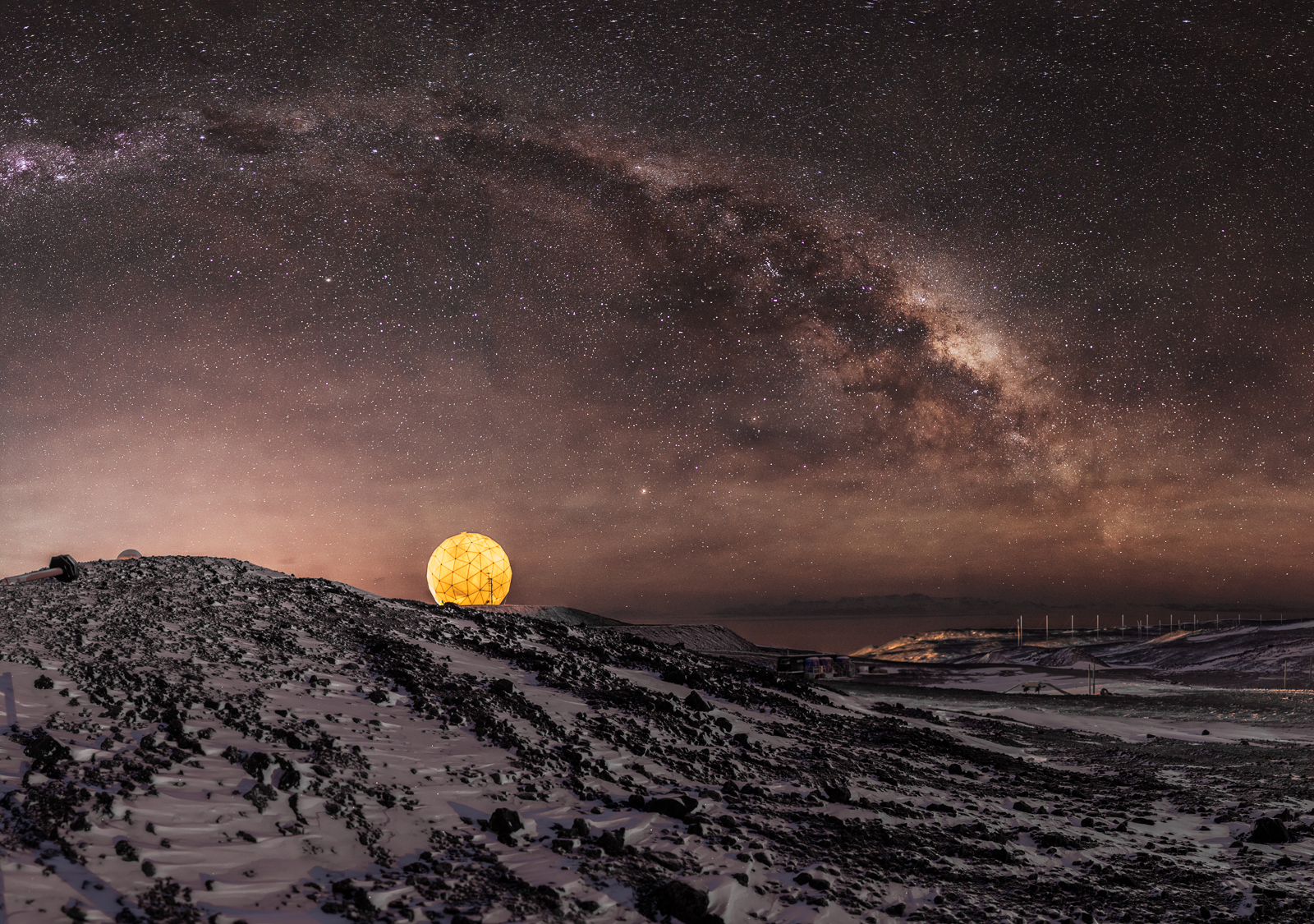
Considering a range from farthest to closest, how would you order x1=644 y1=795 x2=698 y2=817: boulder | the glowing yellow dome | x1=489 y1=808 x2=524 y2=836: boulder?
the glowing yellow dome < x1=644 y1=795 x2=698 y2=817: boulder < x1=489 y1=808 x2=524 y2=836: boulder

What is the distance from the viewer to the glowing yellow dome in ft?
104

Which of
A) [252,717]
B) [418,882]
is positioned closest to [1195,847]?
Result: [418,882]

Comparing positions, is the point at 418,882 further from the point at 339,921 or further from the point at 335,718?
the point at 335,718

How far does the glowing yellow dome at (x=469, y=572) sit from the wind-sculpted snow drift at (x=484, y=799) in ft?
52.9

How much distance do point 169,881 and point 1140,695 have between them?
154ft

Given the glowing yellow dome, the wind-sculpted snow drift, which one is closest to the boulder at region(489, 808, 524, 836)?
the wind-sculpted snow drift

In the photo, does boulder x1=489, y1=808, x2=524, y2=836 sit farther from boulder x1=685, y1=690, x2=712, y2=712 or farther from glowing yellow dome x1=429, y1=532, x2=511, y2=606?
glowing yellow dome x1=429, y1=532, x2=511, y2=606

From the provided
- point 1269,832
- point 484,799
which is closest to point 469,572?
point 484,799

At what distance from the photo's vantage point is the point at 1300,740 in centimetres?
2406

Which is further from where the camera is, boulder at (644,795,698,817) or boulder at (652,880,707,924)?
boulder at (644,795,698,817)

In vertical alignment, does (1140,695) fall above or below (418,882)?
below

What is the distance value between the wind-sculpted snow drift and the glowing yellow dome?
1613cm

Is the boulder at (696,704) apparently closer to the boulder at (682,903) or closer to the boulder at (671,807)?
the boulder at (671,807)

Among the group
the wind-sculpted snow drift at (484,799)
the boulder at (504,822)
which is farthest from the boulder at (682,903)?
the boulder at (504,822)
